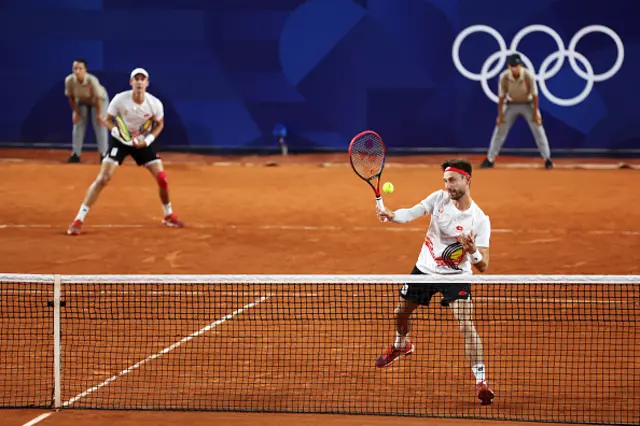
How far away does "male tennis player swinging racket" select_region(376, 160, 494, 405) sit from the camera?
768cm

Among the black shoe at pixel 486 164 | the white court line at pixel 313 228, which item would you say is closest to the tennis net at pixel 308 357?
the white court line at pixel 313 228

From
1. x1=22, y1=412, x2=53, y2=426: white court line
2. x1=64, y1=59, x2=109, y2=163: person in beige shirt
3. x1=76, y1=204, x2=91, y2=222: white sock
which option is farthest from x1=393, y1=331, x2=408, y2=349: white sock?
x1=64, y1=59, x2=109, y2=163: person in beige shirt

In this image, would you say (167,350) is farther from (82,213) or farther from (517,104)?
(517,104)

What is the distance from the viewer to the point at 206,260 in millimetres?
12703

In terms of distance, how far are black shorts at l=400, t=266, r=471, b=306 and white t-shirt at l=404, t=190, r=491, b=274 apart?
5.8 inches

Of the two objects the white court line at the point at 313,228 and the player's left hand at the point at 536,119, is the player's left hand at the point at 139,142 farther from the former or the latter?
the player's left hand at the point at 536,119

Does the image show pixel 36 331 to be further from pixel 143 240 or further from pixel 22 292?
pixel 143 240

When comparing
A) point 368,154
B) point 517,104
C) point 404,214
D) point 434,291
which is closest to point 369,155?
point 368,154

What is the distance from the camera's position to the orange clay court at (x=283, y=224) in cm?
1223

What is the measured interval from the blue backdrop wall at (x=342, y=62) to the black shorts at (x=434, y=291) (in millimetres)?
15208

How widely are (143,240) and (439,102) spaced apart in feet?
35.1

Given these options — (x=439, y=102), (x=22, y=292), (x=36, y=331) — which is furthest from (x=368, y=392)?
(x=439, y=102)

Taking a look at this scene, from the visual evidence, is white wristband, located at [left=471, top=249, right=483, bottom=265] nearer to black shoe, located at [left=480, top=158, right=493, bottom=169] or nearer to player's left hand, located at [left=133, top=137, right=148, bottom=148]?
player's left hand, located at [left=133, top=137, right=148, bottom=148]

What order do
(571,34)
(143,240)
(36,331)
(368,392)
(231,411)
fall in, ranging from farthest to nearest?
(571,34) → (143,240) → (36,331) → (368,392) → (231,411)
